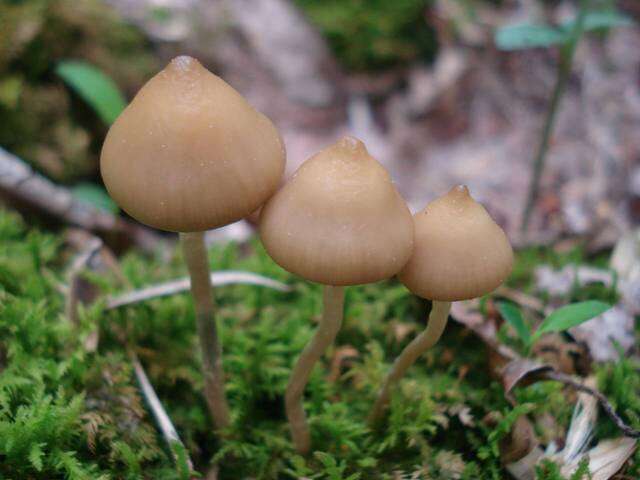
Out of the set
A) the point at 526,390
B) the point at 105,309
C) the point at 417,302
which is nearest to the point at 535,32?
the point at 417,302

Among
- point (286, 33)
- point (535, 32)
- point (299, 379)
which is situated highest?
point (535, 32)

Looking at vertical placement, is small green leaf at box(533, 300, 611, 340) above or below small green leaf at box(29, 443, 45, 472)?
above

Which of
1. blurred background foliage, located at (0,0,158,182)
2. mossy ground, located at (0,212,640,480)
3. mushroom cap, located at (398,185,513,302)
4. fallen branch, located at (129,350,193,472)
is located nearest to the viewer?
mushroom cap, located at (398,185,513,302)

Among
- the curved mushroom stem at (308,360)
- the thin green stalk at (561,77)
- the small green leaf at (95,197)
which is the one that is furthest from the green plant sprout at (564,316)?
the small green leaf at (95,197)

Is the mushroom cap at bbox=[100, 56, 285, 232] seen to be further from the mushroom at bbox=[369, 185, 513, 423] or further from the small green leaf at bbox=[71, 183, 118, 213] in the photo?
the small green leaf at bbox=[71, 183, 118, 213]

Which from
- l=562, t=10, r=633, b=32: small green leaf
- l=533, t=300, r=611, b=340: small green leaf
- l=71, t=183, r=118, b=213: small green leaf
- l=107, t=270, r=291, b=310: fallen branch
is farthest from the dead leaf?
l=71, t=183, r=118, b=213: small green leaf

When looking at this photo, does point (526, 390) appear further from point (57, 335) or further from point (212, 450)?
point (57, 335)

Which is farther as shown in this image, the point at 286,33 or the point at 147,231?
the point at 286,33

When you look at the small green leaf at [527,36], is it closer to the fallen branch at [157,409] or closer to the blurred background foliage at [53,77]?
the fallen branch at [157,409]
